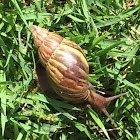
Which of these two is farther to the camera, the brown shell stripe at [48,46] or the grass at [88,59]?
the grass at [88,59]

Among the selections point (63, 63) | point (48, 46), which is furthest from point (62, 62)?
point (48, 46)

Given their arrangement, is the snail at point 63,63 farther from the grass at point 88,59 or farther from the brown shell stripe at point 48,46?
the grass at point 88,59

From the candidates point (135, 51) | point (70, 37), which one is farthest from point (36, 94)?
point (135, 51)

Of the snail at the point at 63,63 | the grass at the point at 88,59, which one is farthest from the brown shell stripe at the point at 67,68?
the grass at the point at 88,59

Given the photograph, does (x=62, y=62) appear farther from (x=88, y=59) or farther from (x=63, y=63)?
(x=88, y=59)

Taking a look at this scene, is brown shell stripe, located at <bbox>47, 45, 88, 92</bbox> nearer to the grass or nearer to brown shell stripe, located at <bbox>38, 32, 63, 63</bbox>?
brown shell stripe, located at <bbox>38, 32, 63, 63</bbox>

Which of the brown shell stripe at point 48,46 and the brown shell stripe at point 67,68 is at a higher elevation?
the brown shell stripe at point 48,46

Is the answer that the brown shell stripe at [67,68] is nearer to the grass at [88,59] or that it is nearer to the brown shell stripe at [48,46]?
the brown shell stripe at [48,46]

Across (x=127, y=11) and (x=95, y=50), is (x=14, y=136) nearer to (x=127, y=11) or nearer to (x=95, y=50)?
(x=95, y=50)

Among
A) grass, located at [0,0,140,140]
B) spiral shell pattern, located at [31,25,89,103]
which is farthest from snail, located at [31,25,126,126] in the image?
grass, located at [0,0,140,140]
